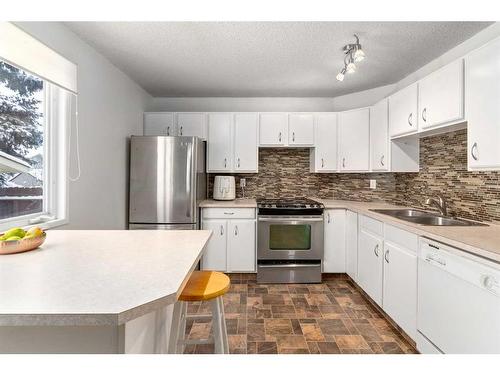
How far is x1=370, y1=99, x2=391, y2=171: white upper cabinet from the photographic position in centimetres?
294

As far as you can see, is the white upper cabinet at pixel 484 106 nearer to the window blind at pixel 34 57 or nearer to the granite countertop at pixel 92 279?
the granite countertop at pixel 92 279

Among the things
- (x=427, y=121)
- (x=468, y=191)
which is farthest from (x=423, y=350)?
(x=427, y=121)

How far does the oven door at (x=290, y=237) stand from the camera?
10.7ft

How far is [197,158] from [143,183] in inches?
25.8

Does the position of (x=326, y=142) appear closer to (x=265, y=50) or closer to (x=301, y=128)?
(x=301, y=128)

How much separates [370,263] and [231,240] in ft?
5.02

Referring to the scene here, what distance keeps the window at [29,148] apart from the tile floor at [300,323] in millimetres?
1426

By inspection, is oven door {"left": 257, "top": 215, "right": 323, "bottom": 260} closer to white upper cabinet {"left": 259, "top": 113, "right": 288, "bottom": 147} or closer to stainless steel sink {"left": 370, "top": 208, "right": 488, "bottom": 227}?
stainless steel sink {"left": 370, "top": 208, "right": 488, "bottom": 227}

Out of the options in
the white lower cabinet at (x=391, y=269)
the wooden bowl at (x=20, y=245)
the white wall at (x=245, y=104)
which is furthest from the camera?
the white wall at (x=245, y=104)

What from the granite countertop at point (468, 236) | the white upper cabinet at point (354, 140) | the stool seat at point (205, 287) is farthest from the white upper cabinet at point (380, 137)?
the stool seat at point (205, 287)

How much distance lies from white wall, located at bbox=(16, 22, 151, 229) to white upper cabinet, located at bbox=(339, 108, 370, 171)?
8.45 feet

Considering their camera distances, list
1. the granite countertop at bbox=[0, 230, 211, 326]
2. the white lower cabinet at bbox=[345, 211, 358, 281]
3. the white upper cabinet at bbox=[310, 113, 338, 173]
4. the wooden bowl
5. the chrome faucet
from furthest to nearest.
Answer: the white upper cabinet at bbox=[310, 113, 338, 173] < the white lower cabinet at bbox=[345, 211, 358, 281] < the chrome faucet < the wooden bowl < the granite countertop at bbox=[0, 230, 211, 326]

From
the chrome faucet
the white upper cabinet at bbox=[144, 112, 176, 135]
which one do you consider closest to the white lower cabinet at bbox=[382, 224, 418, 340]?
the chrome faucet

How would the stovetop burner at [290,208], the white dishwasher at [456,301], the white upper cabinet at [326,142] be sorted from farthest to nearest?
1. the white upper cabinet at [326,142]
2. the stovetop burner at [290,208]
3. the white dishwasher at [456,301]
